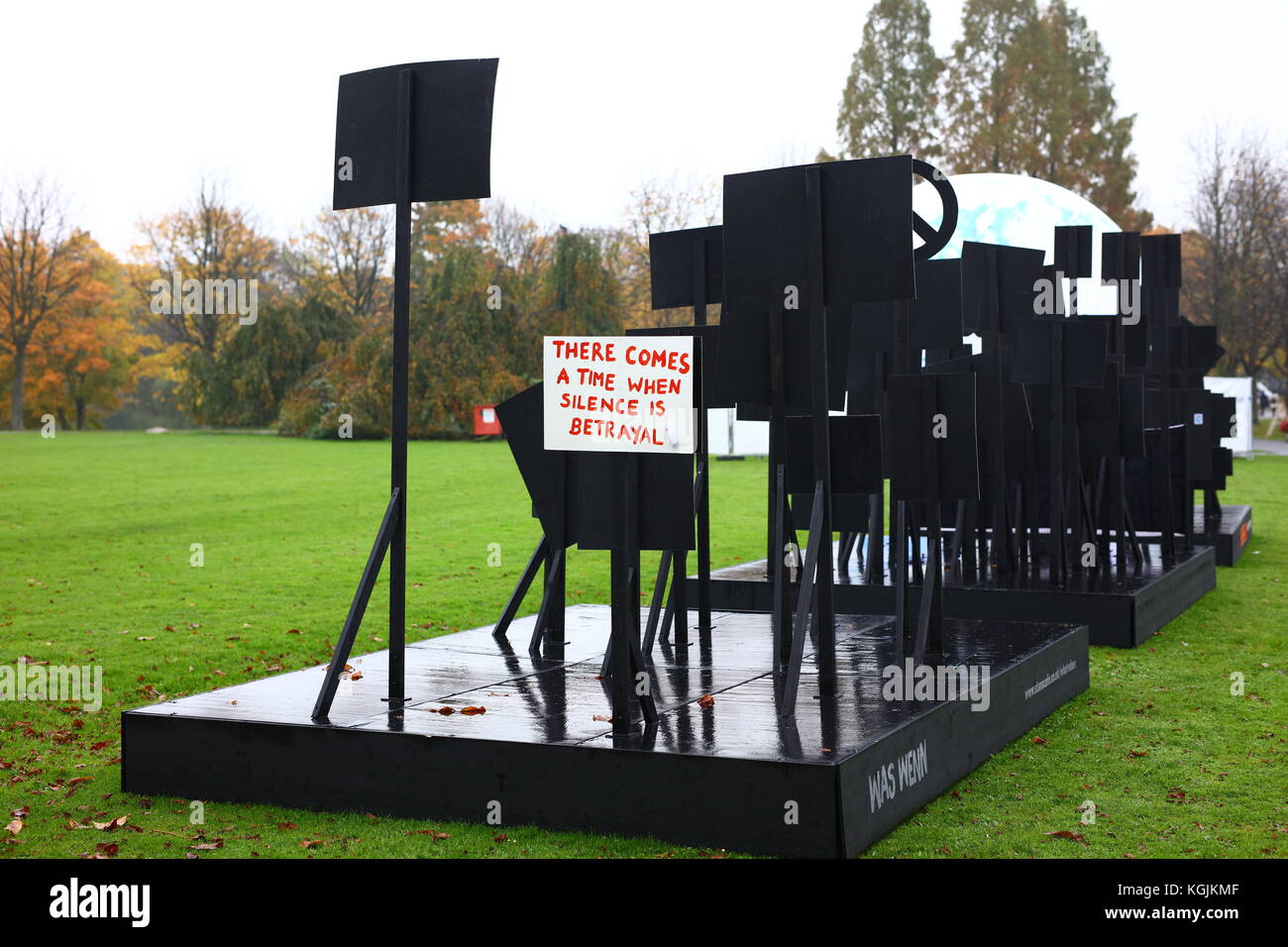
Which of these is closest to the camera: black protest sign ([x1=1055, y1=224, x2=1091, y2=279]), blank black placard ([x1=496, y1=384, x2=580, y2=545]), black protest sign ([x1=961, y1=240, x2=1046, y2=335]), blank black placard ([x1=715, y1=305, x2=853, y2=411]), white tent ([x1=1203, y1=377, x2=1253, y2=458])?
blank black placard ([x1=496, y1=384, x2=580, y2=545])

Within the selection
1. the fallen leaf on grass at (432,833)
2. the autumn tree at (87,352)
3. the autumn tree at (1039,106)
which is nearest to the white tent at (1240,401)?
the autumn tree at (1039,106)

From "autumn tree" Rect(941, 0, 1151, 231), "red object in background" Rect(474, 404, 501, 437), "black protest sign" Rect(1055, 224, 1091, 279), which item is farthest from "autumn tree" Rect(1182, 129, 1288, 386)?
"black protest sign" Rect(1055, 224, 1091, 279)

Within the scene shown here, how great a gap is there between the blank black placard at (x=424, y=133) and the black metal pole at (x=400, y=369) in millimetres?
52

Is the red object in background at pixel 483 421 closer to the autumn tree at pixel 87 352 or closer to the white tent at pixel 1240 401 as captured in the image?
the white tent at pixel 1240 401

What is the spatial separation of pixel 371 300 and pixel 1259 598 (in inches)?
2159

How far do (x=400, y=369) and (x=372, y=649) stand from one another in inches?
184

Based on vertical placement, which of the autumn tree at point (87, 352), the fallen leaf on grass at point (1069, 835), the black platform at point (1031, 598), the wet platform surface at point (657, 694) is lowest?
the fallen leaf on grass at point (1069, 835)

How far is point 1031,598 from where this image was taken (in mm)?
11477

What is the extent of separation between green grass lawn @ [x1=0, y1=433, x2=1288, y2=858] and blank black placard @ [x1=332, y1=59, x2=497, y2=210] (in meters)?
3.13

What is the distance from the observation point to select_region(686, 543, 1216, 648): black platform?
444 inches

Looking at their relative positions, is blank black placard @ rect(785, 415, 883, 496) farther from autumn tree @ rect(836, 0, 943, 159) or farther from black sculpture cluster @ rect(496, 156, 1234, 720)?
autumn tree @ rect(836, 0, 943, 159)

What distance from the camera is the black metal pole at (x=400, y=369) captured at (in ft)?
23.4
